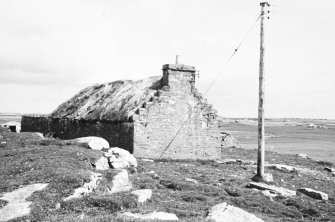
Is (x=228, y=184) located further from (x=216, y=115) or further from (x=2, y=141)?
(x=2, y=141)

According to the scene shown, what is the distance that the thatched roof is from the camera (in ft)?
77.0

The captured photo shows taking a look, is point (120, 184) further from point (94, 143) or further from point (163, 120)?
point (163, 120)

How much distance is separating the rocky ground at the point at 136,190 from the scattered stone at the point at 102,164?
9 centimetres

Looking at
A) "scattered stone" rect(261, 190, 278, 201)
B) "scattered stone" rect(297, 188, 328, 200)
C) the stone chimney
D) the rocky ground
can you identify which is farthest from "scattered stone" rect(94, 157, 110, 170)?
the stone chimney

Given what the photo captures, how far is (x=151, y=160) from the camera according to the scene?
20.9m

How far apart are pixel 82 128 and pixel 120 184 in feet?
48.2

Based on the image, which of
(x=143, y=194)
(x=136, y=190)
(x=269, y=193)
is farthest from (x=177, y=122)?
(x=143, y=194)

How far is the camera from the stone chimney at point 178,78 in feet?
75.3

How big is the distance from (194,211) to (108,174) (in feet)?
12.8

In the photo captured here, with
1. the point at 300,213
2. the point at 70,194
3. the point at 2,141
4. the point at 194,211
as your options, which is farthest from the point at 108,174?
the point at 2,141

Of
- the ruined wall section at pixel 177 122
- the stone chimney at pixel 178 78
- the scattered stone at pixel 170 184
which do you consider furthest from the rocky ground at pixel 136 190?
the stone chimney at pixel 178 78

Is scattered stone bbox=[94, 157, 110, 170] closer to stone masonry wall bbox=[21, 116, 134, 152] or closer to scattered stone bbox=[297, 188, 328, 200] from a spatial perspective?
stone masonry wall bbox=[21, 116, 134, 152]

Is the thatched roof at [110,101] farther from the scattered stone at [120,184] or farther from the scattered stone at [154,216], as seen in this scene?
the scattered stone at [154,216]

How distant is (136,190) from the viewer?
504 inches
